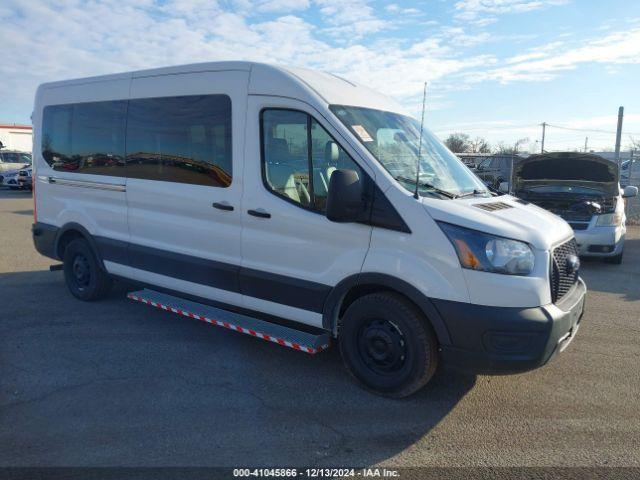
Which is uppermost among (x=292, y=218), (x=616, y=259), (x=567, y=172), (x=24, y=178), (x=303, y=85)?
(x=303, y=85)

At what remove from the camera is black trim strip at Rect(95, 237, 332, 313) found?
4.34 metres

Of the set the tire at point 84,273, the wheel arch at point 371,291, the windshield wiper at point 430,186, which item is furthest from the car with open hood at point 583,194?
the tire at point 84,273

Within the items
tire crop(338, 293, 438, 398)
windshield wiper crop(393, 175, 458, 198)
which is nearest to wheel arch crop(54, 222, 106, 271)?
tire crop(338, 293, 438, 398)

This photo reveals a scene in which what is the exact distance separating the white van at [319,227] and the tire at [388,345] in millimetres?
11

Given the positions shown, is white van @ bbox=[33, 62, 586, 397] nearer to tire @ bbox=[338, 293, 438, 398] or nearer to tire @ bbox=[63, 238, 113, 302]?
tire @ bbox=[338, 293, 438, 398]

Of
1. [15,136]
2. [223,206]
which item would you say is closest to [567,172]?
[223,206]

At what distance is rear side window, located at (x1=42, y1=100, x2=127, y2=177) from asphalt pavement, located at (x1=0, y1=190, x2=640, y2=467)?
1.78 meters

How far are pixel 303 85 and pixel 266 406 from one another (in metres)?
2.50

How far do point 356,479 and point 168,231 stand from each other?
3.12 meters

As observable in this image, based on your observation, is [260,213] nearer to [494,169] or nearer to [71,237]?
[71,237]

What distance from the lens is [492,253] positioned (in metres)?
3.52

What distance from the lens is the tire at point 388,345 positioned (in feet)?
12.5

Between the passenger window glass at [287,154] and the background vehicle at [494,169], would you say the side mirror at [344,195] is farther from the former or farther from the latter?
the background vehicle at [494,169]

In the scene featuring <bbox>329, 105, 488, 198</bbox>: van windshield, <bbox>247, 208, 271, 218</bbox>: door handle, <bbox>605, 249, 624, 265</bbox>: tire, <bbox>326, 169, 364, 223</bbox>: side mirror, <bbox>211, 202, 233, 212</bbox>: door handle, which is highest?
<bbox>329, 105, 488, 198</bbox>: van windshield
